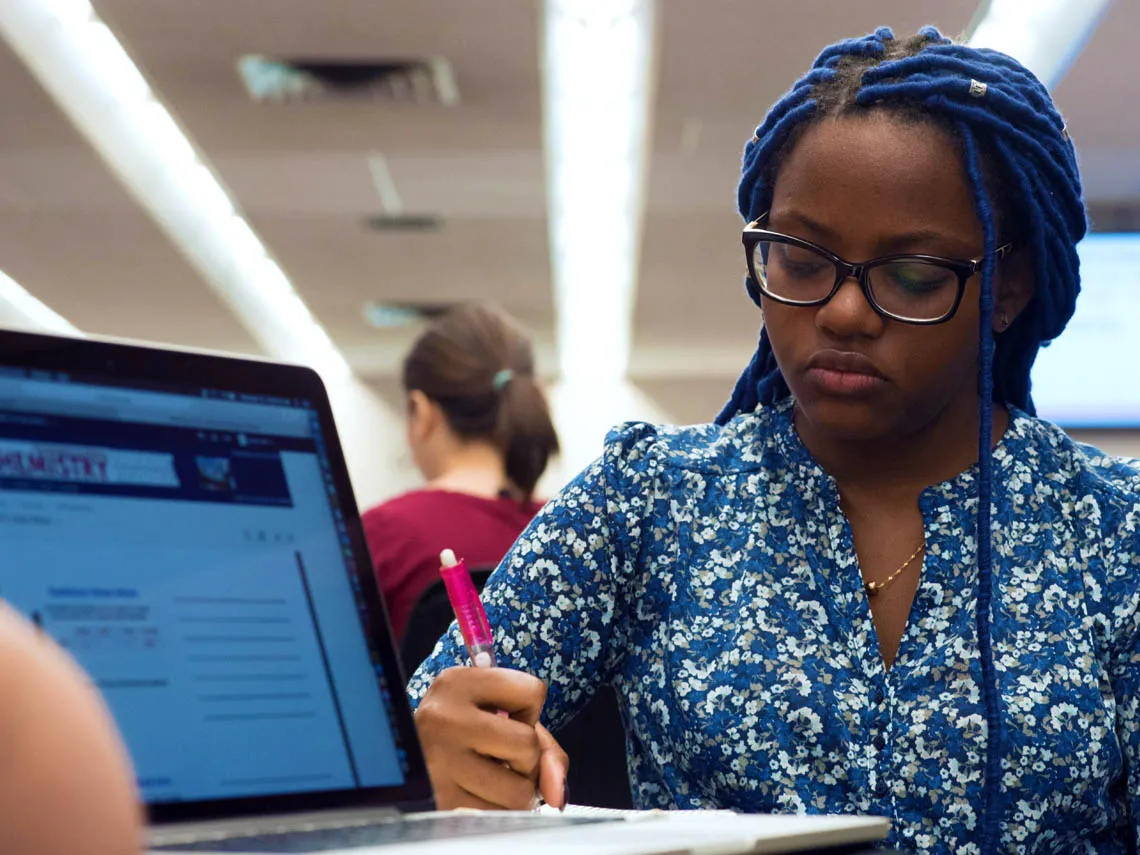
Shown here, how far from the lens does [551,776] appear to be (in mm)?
827

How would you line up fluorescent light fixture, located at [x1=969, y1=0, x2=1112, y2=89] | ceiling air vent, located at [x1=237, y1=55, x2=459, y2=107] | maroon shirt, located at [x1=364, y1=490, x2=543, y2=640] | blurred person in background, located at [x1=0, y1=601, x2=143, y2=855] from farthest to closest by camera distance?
ceiling air vent, located at [x1=237, y1=55, x2=459, y2=107] → fluorescent light fixture, located at [x1=969, y1=0, x2=1112, y2=89] → maroon shirt, located at [x1=364, y1=490, x2=543, y2=640] → blurred person in background, located at [x1=0, y1=601, x2=143, y2=855]

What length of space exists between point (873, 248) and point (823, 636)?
29 centimetres

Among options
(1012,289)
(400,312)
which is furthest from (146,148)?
(1012,289)

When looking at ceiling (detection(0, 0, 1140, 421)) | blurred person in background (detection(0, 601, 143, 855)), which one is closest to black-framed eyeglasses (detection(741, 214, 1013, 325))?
blurred person in background (detection(0, 601, 143, 855))

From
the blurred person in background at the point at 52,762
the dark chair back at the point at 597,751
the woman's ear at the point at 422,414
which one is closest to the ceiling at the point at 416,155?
the woman's ear at the point at 422,414

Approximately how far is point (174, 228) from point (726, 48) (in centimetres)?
325

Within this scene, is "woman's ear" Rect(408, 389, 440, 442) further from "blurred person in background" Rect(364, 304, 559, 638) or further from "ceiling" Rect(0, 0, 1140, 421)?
"ceiling" Rect(0, 0, 1140, 421)

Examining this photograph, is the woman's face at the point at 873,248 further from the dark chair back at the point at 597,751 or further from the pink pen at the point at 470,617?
the dark chair back at the point at 597,751

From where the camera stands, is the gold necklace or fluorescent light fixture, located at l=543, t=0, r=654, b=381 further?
fluorescent light fixture, located at l=543, t=0, r=654, b=381

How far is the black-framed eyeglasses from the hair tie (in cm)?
151

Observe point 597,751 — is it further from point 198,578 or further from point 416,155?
point 416,155

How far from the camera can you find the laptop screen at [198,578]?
0.61 metres

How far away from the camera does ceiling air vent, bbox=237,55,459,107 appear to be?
477 cm

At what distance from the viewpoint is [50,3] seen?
14.1 ft
